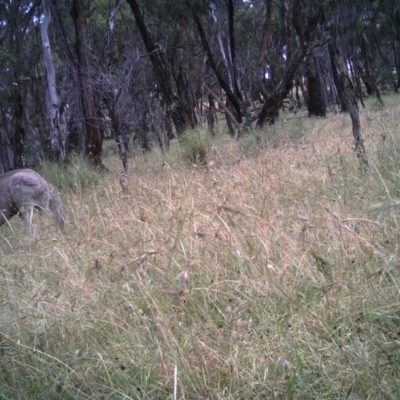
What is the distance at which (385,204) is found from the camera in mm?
1919

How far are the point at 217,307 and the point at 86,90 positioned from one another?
31.8ft

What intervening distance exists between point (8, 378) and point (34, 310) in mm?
503

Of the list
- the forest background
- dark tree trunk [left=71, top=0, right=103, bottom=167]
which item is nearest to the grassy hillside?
the forest background

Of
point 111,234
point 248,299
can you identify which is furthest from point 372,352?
point 111,234

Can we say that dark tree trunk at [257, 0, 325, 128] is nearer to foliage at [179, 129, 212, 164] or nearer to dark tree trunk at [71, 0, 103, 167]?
foliage at [179, 129, 212, 164]

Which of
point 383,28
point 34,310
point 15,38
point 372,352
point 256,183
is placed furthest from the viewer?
point 383,28

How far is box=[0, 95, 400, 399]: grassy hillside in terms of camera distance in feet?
8.07

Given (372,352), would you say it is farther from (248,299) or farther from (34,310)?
(34,310)

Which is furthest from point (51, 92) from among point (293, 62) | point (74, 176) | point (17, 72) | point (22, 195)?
point (22, 195)

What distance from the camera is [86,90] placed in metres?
11.9

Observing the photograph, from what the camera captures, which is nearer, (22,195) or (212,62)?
(22,195)

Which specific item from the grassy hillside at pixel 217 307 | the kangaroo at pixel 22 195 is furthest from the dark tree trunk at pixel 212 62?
the grassy hillside at pixel 217 307

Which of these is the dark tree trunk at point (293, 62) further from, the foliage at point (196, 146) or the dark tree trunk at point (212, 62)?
the foliage at point (196, 146)

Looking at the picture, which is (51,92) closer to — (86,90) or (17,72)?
(86,90)
